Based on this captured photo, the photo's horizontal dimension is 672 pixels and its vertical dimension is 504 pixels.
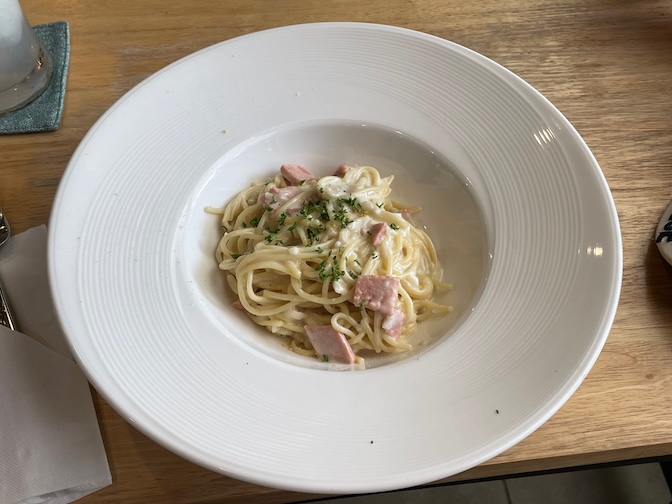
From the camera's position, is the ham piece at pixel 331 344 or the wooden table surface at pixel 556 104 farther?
the ham piece at pixel 331 344

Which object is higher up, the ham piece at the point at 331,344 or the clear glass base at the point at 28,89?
the clear glass base at the point at 28,89

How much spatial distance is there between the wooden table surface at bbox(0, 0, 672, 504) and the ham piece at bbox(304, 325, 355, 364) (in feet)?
1.11

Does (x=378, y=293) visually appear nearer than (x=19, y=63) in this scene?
Yes

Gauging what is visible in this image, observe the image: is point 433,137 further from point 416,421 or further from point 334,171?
point 416,421

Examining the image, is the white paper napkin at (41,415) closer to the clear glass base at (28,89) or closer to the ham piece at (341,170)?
the clear glass base at (28,89)

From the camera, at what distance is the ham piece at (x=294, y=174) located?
1771 millimetres

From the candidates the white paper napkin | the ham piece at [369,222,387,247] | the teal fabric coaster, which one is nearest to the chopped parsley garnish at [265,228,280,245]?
the ham piece at [369,222,387,247]

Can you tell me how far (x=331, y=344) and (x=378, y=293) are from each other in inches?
7.1

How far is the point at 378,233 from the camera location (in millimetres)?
1648

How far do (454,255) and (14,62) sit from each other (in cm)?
145

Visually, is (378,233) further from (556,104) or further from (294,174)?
(556,104)

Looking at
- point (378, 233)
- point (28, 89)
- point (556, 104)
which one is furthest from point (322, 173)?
point (28, 89)

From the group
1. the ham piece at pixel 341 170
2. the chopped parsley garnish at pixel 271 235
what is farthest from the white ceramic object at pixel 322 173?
the chopped parsley garnish at pixel 271 235

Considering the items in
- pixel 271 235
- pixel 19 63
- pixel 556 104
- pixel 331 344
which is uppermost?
pixel 19 63
